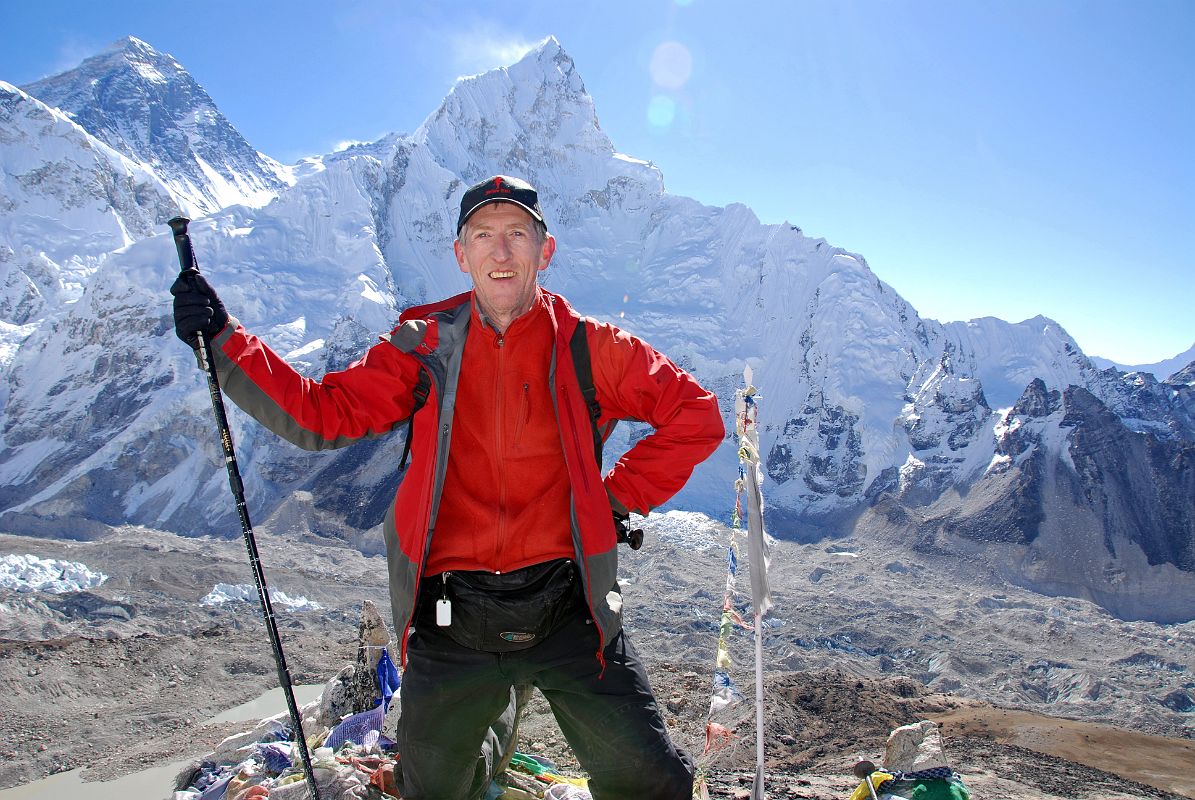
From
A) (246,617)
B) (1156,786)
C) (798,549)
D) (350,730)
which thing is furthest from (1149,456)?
(350,730)

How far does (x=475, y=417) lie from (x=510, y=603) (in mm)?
773

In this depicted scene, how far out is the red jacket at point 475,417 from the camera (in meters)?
2.86

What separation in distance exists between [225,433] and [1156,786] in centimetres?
1535

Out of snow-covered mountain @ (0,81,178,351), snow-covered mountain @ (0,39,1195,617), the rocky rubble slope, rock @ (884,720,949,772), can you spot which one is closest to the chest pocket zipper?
rock @ (884,720,949,772)

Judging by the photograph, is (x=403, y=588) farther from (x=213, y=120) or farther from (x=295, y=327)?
(x=213, y=120)

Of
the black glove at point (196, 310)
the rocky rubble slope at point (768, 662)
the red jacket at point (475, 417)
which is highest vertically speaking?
the black glove at point (196, 310)

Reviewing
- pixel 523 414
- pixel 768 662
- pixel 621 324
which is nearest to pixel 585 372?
pixel 523 414

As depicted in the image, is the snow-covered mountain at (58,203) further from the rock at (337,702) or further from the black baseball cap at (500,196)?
the black baseball cap at (500,196)

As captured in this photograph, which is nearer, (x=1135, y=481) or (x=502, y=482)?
(x=502, y=482)

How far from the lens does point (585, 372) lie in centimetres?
309

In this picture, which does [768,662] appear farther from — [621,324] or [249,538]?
[621,324]

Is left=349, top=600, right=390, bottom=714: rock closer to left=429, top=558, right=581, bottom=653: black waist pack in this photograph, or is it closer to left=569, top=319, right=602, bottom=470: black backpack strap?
left=429, top=558, right=581, bottom=653: black waist pack

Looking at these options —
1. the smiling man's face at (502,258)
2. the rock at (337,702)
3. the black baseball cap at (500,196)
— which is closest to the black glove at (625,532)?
the smiling man's face at (502,258)

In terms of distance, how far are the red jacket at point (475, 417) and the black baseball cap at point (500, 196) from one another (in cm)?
40
